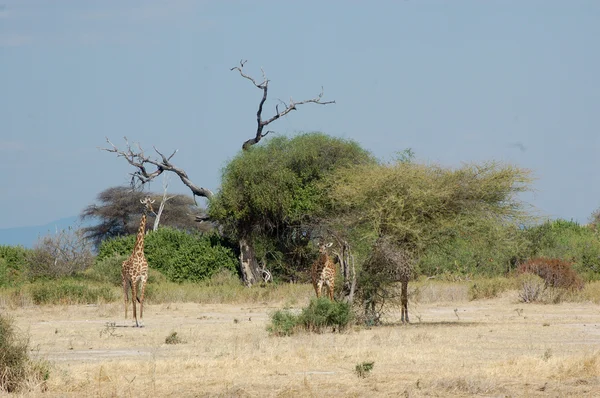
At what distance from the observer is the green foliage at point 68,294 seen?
31.8m

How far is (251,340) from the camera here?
797 inches

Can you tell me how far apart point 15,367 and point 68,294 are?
18796mm

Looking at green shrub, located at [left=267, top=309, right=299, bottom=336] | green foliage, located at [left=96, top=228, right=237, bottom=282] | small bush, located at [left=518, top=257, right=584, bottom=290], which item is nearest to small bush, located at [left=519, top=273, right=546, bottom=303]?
small bush, located at [left=518, top=257, right=584, bottom=290]

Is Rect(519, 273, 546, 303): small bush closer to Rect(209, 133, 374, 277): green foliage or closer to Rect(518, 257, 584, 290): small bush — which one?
Rect(518, 257, 584, 290): small bush

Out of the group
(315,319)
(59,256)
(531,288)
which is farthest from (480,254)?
(315,319)

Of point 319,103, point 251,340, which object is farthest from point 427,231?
point 319,103

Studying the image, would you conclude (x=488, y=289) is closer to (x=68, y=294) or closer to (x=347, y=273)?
(x=347, y=273)

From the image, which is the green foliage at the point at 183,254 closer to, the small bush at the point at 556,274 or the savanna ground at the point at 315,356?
the savanna ground at the point at 315,356

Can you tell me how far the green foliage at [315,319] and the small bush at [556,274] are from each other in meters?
14.5

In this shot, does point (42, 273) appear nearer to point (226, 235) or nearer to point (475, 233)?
point (226, 235)

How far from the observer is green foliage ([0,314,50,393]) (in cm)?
1368

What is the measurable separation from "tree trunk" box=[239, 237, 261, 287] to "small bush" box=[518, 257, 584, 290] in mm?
11566

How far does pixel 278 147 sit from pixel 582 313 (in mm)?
17426

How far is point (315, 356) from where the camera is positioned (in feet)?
55.3
